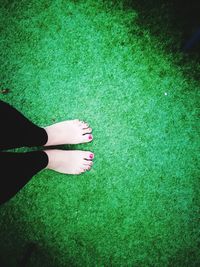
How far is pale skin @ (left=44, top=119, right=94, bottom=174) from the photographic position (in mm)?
1567

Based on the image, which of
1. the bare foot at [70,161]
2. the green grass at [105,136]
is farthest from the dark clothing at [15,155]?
the green grass at [105,136]

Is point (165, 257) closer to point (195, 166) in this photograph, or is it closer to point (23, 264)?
point (195, 166)

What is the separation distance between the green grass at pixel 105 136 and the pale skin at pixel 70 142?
54mm

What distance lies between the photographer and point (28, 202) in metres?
1.66

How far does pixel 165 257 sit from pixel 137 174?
0.57 meters

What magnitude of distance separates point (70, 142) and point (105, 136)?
0.24 meters

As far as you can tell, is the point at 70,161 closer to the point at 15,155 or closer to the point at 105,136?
the point at 105,136

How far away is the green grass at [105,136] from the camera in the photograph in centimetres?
155

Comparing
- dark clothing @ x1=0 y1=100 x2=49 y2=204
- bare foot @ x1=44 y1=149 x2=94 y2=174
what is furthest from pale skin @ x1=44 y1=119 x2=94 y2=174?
dark clothing @ x1=0 y1=100 x2=49 y2=204

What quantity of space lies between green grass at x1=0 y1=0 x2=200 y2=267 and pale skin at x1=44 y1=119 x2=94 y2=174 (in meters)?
0.05

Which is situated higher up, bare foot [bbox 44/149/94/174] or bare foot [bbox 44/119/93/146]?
bare foot [bbox 44/119/93/146]

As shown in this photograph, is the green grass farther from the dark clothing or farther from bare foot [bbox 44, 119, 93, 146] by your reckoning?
the dark clothing

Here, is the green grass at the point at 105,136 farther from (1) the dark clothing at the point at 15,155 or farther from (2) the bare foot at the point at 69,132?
(1) the dark clothing at the point at 15,155

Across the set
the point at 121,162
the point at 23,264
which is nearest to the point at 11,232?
the point at 23,264
